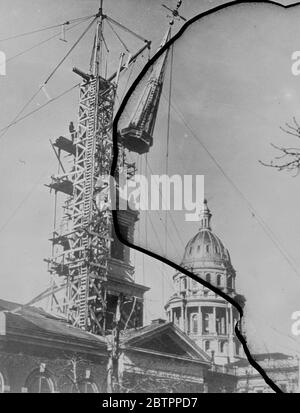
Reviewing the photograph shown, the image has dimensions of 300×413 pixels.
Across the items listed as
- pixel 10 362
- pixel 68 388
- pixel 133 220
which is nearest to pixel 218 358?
pixel 68 388

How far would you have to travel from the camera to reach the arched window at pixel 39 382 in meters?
10.2

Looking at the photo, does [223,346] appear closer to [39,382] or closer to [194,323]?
[194,323]

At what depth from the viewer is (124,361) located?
12883mm

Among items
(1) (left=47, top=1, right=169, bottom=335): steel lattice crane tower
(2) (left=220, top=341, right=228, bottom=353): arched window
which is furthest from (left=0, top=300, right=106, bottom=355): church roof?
(2) (left=220, top=341, right=228, bottom=353): arched window

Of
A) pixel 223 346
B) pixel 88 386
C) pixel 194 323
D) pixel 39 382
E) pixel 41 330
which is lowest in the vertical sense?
pixel 88 386

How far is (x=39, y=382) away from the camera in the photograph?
1038 cm

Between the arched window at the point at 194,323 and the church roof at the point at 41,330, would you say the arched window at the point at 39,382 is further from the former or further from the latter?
the arched window at the point at 194,323

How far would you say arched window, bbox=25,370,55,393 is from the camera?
10.2 meters

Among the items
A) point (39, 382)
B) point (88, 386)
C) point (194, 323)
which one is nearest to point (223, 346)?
Answer: point (194, 323)

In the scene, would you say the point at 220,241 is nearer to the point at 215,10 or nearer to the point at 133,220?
the point at 133,220

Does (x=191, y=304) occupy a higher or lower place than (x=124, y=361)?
higher

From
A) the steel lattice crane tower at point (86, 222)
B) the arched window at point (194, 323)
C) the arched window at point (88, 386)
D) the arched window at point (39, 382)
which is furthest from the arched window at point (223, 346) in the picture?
the arched window at point (39, 382)

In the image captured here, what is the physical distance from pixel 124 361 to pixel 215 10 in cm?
1255

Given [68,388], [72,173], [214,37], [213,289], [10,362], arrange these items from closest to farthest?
[213,289] < [214,37] < [10,362] < [68,388] < [72,173]
